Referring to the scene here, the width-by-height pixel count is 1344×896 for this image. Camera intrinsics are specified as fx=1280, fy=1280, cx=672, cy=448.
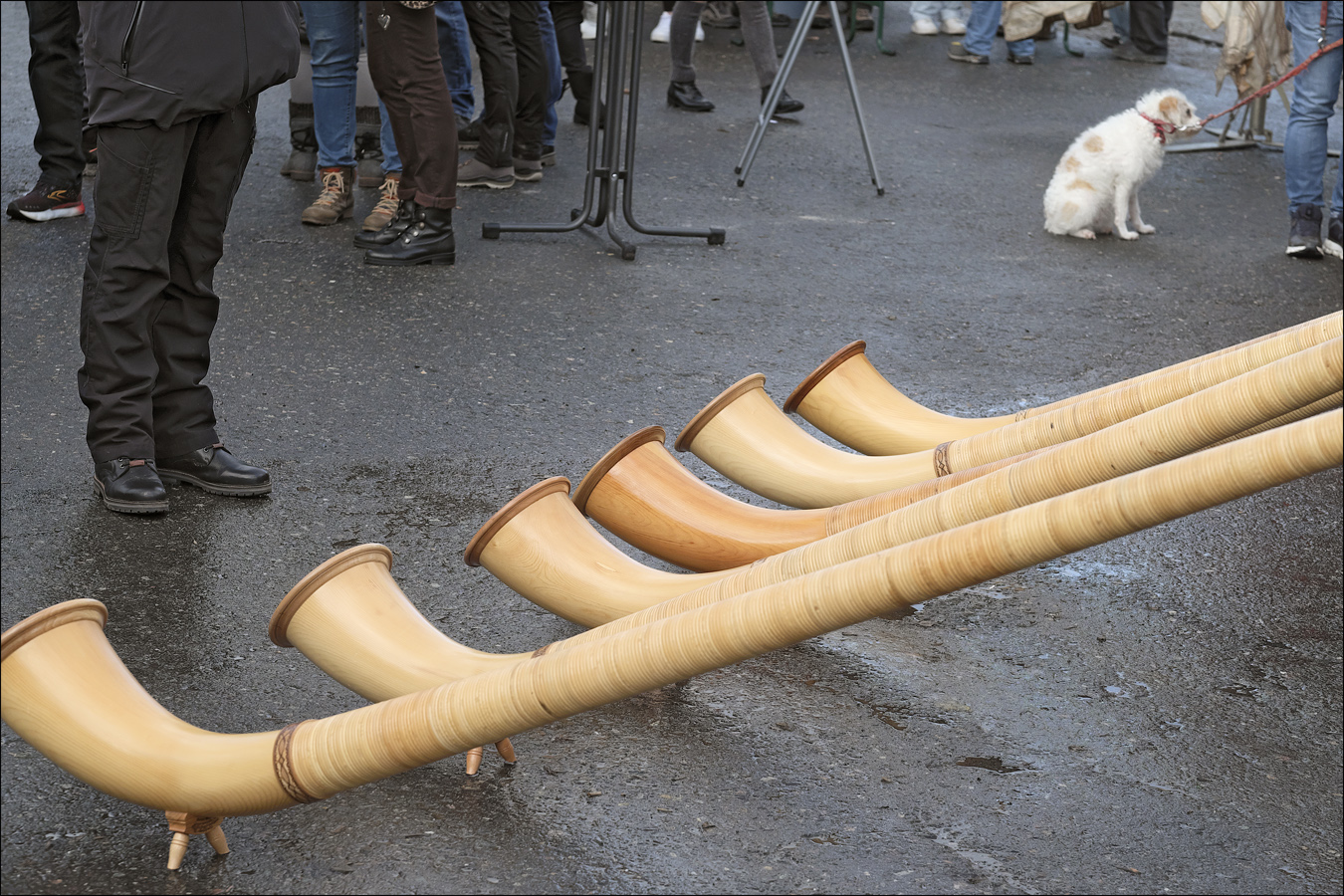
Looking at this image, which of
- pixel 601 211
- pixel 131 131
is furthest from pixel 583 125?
pixel 131 131

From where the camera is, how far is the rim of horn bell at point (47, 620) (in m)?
1.66

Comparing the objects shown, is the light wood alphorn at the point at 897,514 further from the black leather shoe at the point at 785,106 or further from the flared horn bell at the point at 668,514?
the black leather shoe at the point at 785,106

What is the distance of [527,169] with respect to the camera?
5.66 meters

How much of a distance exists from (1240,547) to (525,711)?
204 cm

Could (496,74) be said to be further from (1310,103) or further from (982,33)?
(982,33)

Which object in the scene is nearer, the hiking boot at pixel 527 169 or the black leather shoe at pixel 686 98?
the hiking boot at pixel 527 169

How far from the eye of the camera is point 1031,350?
Answer: 13.7ft

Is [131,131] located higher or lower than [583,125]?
higher

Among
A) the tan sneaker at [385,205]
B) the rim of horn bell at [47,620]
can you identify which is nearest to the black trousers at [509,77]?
the tan sneaker at [385,205]

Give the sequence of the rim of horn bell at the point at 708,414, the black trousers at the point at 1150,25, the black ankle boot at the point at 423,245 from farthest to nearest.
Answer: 1. the black trousers at the point at 1150,25
2. the black ankle boot at the point at 423,245
3. the rim of horn bell at the point at 708,414

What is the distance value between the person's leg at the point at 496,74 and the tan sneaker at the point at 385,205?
569 millimetres

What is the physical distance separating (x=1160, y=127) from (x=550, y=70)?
255 cm

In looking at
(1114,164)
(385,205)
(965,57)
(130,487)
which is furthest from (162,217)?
(965,57)

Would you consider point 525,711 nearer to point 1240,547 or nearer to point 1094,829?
point 1094,829
